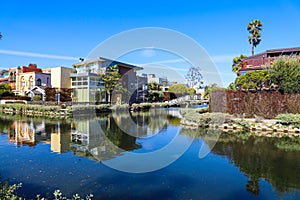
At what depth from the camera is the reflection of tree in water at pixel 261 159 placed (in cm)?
509


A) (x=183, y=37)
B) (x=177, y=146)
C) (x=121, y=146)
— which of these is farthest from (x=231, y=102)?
(x=121, y=146)

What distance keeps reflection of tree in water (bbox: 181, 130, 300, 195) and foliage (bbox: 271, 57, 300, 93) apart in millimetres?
5511

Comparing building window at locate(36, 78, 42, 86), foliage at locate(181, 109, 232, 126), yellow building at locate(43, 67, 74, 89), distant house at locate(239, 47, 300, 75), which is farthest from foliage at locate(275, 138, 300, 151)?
building window at locate(36, 78, 42, 86)

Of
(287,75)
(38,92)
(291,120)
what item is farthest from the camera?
(38,92)

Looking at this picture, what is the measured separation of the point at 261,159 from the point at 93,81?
24.2 meters

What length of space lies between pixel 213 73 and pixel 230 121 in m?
3.21

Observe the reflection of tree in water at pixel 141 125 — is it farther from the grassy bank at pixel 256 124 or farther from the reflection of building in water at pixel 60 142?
the reflection of building in water at pixel 60 142

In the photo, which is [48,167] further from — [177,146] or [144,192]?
[177,146]

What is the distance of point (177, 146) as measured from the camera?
348 inches

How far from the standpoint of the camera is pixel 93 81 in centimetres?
2784

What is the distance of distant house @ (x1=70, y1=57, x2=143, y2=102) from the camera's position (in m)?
27.5

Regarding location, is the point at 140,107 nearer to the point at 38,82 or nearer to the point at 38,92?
the point at 38,92

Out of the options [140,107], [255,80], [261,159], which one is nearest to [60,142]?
[261,159]

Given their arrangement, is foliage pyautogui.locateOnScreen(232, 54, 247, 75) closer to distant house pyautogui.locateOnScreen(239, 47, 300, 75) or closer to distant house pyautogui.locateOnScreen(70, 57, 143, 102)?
distant house pyautogui.locateOnScreen(239, 47, 300, 75)
